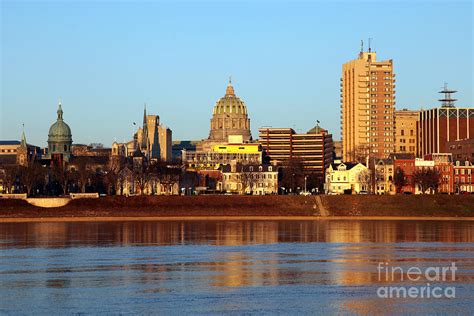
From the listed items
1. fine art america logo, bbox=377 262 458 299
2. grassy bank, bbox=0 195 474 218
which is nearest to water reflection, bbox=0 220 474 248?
grassy bank, bbox=0 195 474 218

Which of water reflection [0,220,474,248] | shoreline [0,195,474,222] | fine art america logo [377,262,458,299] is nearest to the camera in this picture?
→ fine art america logo [377,262,458,299]

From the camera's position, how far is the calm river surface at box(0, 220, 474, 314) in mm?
66062

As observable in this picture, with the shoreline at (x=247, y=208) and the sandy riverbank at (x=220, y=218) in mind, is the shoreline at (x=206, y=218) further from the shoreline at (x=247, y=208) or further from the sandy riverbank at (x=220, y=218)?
the shoreline at (x=247, y=208)

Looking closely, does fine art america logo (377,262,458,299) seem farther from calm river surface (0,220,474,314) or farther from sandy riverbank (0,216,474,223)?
sandy riverbank (0,216,474,223)

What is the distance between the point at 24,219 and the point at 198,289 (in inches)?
3629

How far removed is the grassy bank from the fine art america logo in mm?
79959

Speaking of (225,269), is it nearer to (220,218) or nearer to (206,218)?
(206,218)

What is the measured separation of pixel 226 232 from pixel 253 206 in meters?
43.9

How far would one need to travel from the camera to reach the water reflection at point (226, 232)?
112250 millimetres

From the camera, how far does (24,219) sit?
160500mm

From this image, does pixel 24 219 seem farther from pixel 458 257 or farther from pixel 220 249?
pixel 458 257

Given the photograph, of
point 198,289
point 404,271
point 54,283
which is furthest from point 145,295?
point 404,271

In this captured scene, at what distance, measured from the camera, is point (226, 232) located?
12700 cm

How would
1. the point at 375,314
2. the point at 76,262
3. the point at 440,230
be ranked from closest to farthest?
the point at 375,314
the point at 76,262
the point at 440,230
